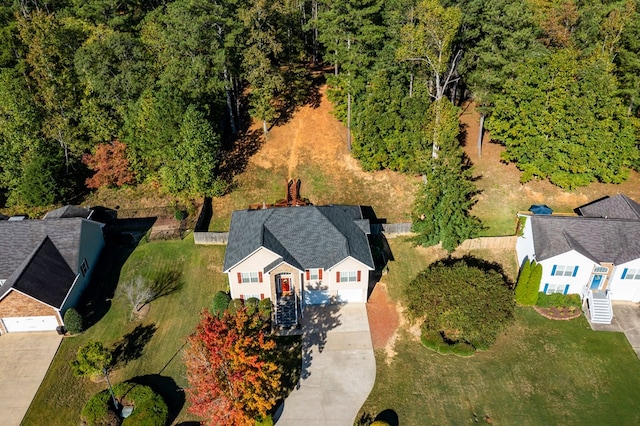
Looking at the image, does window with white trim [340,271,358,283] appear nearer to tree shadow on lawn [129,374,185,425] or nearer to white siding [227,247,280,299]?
white siding [227,247,280,299]

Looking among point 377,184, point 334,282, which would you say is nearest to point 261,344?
point 334,282

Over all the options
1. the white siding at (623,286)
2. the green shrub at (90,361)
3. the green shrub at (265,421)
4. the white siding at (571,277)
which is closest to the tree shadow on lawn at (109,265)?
the green shrub at (90,361)

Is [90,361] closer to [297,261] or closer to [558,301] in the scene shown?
[297,261]

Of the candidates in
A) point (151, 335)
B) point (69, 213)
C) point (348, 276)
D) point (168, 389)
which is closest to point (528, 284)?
point (348, 276)

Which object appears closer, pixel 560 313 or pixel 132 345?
pixel 132 345

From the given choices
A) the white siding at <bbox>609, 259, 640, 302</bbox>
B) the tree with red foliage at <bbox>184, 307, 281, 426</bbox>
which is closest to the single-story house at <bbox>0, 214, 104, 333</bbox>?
the tree with red foliage at <bbox>184, 307, 281, 426</bbox>

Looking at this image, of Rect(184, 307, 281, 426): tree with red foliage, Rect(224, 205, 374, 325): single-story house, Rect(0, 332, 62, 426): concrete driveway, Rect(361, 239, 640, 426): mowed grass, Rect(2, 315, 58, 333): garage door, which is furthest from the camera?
Rect(224, 205, 374, 325): single-story house
